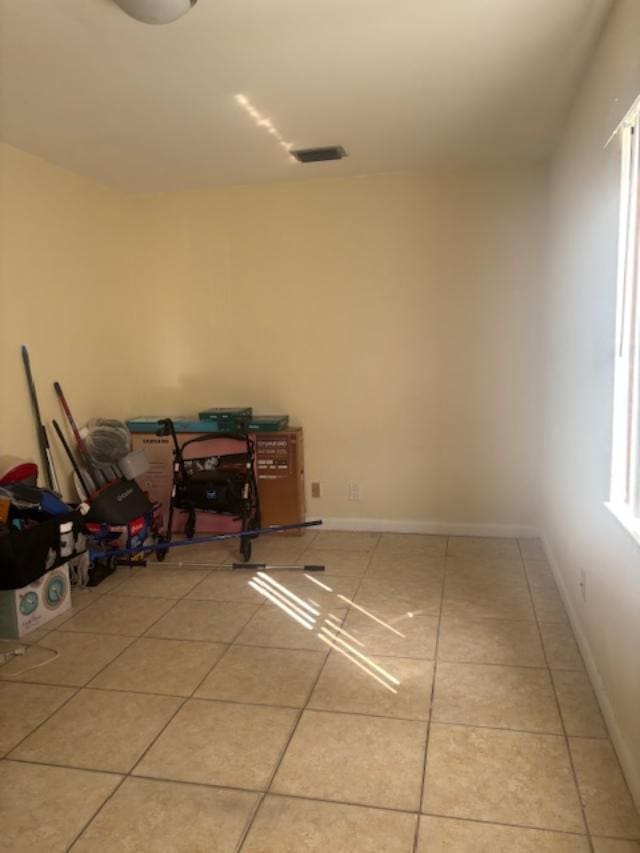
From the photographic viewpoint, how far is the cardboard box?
2973 millimetres

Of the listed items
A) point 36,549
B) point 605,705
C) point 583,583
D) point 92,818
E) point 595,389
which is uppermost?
point 595,389

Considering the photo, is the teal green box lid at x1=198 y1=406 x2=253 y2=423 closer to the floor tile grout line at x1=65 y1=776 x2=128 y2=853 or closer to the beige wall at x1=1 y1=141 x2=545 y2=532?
the beige wall at x1=1 y1=141 x2=545 y2=532

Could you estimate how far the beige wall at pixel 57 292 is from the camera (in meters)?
3.46

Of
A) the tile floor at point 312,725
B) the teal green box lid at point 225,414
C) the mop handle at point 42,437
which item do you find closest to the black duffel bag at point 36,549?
the tile floor at point 312,725

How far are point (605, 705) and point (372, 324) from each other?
9.07 feet

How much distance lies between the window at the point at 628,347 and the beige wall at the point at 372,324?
1984 millimetres

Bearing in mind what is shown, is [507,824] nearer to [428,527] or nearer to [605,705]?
Answer: [605,705]

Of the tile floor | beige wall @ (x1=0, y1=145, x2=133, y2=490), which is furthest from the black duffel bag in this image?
beige wall @ (x1=0, y1=145, x2=133, y2=490)

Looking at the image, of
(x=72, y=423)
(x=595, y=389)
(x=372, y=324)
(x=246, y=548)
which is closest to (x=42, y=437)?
(x=72, y=423)

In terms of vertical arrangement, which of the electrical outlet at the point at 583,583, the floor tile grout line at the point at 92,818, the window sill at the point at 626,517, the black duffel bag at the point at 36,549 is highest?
the window sill at the point at 626,517

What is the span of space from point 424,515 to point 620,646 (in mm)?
2397

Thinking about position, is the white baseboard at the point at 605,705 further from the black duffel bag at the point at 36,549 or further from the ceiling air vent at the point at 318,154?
the ceiling air vent at the point at 318,154

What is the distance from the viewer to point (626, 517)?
6.57ft

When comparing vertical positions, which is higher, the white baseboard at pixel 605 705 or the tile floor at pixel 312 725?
the white baseboard at pixel 605 705
